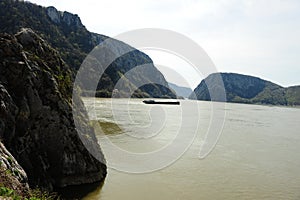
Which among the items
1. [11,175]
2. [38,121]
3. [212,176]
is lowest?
[212,176]

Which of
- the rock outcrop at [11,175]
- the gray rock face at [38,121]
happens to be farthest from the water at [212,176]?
the rock outcrop at [11,175]

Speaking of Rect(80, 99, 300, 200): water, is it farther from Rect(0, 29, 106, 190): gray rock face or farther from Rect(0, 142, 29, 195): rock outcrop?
Rect(0, 142, 29, 195): rock outcrop

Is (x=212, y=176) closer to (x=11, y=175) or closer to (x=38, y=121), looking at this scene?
(x=38, y=121)

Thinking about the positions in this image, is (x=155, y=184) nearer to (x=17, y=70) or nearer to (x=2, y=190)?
(x=17, y=70)

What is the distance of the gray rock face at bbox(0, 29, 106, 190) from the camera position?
1628cm

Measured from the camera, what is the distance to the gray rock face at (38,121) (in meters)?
16.3

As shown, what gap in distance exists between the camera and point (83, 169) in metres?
19.2

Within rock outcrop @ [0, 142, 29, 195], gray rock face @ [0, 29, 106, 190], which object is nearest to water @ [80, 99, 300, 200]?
gray rock face @ [0, 29, 106, 190]

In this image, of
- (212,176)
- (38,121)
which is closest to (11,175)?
(38,121)

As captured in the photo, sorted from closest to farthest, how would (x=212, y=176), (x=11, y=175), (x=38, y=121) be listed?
(x=11, y=175) < (x=38, y=121) < (x=212, y=176)

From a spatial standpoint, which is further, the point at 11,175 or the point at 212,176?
the point at 212,176

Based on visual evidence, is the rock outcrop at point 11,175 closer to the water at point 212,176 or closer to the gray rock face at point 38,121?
the gray rock face at point 38,121

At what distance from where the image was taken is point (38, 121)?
1759 cm

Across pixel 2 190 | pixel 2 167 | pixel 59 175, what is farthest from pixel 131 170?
pixel 2 190
